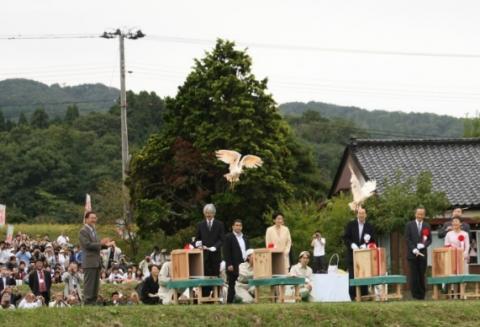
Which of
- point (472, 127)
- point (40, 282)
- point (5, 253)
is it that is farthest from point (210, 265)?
point (472, 127)

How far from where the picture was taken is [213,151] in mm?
47750

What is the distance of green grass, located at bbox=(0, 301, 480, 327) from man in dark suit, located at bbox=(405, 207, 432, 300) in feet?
5.46

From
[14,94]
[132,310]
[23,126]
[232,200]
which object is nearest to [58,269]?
[232,200]

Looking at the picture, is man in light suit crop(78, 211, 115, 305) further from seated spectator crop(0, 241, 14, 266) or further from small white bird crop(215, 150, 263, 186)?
seated spectator crop(0, 241, 14, 266)

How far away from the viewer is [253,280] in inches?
883

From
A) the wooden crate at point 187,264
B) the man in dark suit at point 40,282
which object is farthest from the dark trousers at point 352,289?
the man in dark suit at point 40,282

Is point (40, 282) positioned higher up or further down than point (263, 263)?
further down

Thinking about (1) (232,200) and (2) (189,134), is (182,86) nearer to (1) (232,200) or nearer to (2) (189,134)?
(2) (189,134)

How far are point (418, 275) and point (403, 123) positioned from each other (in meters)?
115

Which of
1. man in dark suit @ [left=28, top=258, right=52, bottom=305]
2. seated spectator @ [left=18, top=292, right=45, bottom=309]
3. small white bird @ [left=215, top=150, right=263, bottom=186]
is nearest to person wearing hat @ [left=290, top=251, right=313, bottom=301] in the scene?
seated spectator @ [left=18, top=292, right=45, bottom=309]

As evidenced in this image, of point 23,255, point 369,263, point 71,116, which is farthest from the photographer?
point 71,116

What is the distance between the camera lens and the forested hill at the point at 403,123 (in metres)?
124

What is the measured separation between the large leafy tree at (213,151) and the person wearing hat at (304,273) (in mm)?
21768

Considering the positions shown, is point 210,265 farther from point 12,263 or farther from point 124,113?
point 124,113
